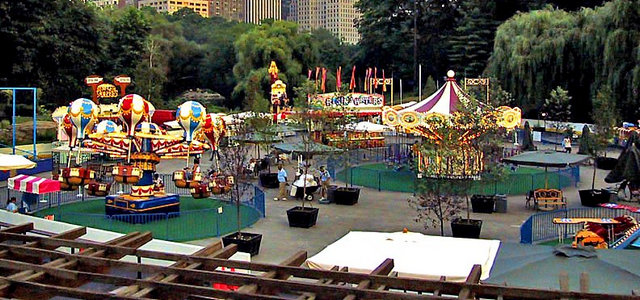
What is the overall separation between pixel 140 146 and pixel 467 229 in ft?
33.8

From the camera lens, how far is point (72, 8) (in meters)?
46.4

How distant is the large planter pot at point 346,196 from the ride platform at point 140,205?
5.69 meters

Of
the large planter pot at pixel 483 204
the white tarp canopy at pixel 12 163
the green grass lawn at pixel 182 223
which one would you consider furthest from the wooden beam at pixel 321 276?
the white tarp canopy at pixel 12 163

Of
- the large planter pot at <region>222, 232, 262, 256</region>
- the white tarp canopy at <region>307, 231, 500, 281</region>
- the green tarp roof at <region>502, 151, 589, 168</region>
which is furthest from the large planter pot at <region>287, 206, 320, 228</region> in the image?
the white tarp canopy at <region>307, 231, 500, 281</region>

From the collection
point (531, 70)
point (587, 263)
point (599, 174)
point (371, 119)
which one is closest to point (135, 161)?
point (587, 263)

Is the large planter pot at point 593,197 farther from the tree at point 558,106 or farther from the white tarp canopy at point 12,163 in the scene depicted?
the tree at point 558,106

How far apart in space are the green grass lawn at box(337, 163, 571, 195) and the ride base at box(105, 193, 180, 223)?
21.6 feet

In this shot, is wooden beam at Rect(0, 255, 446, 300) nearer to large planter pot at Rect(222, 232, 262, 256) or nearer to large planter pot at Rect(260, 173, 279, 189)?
large planter pot at Rect(222, 232, 262, 256)

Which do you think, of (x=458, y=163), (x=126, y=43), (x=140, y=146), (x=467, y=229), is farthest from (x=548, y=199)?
(x=126, y=43)

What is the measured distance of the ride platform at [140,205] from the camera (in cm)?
2178

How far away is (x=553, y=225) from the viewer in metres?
19.9

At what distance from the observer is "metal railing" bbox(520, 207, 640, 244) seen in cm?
1798

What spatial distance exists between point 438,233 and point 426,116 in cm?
1085

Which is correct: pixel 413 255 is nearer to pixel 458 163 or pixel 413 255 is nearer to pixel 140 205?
pixel 458 163
